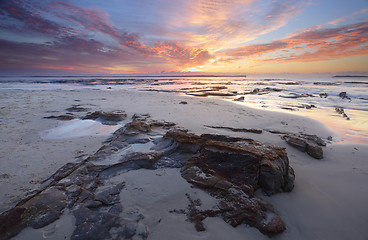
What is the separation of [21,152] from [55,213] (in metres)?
3.66

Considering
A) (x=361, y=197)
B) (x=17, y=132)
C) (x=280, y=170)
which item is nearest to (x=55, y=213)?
(x=280, y=170)

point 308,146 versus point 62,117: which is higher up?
point 308,146

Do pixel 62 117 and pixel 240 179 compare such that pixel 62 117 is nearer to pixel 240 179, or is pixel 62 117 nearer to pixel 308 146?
pixel 240 179

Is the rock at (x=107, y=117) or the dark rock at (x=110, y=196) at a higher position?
the dark rock at (x=110, y=196)

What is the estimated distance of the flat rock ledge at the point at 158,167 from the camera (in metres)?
2.35

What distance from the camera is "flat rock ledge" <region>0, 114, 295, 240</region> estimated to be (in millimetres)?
2348

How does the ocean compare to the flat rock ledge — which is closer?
the flat rock ledge

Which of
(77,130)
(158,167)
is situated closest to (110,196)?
(158,167)

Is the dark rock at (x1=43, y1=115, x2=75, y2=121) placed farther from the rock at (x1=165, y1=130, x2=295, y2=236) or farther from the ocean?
the ocean

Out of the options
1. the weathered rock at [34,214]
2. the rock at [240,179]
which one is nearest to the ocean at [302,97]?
the rock at [240,179]

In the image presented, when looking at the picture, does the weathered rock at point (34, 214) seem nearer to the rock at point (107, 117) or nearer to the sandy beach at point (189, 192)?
the sandy beach at point (189, 192)

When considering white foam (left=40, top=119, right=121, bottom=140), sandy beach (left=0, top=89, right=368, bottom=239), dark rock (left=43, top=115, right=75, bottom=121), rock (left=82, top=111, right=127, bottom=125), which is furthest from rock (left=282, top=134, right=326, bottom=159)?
dark rock (left=43, top=115, right=75, bottom=121)

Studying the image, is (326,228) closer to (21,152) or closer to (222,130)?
(222,130)

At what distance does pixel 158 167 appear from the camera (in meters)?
3.83
